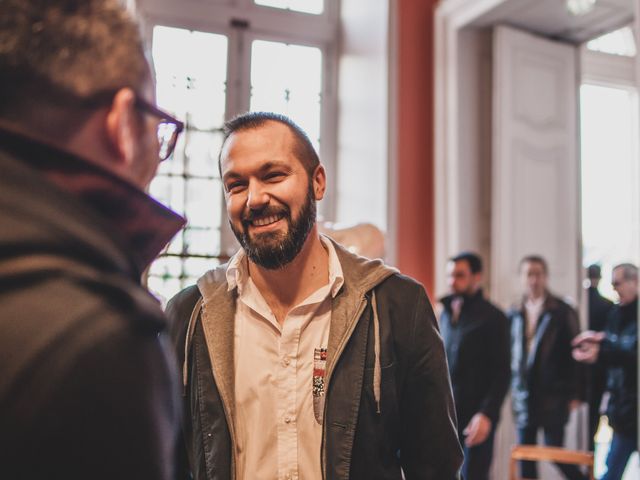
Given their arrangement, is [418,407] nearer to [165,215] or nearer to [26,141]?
[165,215]

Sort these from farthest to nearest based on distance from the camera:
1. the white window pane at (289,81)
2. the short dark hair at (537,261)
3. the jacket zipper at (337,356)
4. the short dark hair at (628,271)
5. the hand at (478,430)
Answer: the white window pane at (289,81), the short dark hair at (537,261), the short dark hair at (628,271), the hand at (478,430), the jacket zipper at (337,356)

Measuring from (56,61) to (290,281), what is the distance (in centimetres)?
111

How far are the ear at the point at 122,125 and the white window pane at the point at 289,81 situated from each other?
4.66 m

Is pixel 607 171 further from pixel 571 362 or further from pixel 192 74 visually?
pixel 192 74

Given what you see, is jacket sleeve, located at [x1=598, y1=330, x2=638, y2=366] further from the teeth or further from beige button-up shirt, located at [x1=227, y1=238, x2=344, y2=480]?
the teeth

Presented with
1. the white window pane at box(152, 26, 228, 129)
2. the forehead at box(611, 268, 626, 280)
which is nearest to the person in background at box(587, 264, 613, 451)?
the forehead at box(611, 268, 626, 280)

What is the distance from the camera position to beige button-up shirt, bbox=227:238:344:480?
1554 millimetres

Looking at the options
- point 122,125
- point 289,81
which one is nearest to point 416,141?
point 289,81

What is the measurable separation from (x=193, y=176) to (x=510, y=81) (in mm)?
2429

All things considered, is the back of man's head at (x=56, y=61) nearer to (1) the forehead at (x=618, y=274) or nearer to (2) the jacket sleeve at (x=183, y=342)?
(2) the jacket sleeve at (x=183, y=342)

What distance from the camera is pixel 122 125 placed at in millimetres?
731

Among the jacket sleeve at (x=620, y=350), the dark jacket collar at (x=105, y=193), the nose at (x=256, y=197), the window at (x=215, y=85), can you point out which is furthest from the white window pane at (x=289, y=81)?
the dark jacket collar at (x=105, y=193)

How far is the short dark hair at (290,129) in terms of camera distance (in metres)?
Answer: 1.75

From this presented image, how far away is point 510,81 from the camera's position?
5.14m
